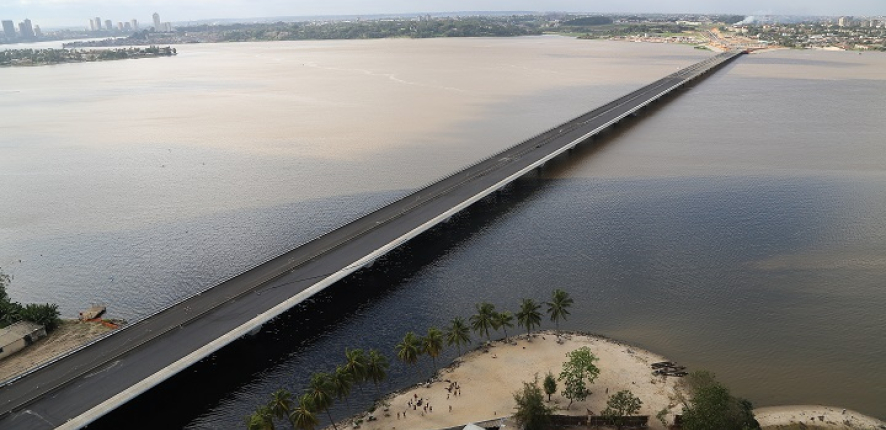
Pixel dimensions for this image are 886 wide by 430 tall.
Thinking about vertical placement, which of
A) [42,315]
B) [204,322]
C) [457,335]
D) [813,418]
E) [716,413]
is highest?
[204,322]

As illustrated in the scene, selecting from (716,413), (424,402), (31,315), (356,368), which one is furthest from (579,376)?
(31,315)

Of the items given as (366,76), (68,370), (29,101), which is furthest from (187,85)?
(68,370)

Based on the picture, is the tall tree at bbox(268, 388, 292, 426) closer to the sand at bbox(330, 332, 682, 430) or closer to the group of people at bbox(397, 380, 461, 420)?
the sand at bbox(330, 332, 682, 430)

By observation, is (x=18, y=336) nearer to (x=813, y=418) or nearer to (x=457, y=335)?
(x=457, y=335)

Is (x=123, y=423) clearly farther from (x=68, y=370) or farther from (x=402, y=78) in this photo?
(x=402, y=78)

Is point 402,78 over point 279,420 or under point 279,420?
over

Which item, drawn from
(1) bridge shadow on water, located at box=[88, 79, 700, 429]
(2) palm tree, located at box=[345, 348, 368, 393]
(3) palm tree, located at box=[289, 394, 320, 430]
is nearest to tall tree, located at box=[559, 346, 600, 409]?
(2) palm tree, located at box=[345, 348, 368, 393]
